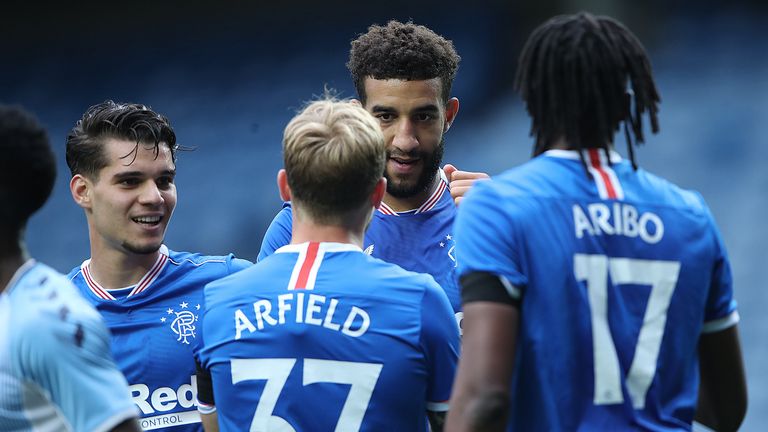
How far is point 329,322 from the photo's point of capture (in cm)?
275

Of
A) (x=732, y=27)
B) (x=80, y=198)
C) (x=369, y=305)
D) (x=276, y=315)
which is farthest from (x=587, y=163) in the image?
(x=732, y=27)

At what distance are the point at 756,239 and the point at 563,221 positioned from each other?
750cm

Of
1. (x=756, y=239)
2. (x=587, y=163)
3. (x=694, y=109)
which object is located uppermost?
(x=587, y=163)

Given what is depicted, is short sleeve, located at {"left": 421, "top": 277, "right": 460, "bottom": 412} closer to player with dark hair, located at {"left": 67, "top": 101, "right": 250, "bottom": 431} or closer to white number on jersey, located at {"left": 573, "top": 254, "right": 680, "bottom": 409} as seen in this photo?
white number on jersey, located at {"left": 573, "top": 254, "right": 680, "bottom": 409}

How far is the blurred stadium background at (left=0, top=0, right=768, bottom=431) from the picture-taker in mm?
10016

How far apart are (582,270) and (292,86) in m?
10.0

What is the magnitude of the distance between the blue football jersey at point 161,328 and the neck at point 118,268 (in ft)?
0.09

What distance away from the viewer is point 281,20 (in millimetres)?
12781

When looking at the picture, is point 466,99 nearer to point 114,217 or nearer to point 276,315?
point 114,217

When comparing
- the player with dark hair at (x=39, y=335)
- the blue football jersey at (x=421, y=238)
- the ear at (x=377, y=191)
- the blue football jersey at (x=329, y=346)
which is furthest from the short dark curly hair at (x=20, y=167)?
the blue football jersey at (x=421, y=238)

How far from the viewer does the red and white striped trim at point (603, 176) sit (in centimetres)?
256

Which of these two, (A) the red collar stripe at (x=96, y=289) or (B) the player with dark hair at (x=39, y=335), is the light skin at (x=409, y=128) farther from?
(B) the player with dark hair at (x=39, y=335)

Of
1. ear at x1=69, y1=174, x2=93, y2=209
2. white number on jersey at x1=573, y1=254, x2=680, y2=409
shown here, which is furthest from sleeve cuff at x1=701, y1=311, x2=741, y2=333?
ear at x1=69, y1=174, x2=93, y2=209

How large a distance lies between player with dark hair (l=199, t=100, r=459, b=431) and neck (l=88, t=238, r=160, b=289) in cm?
110
